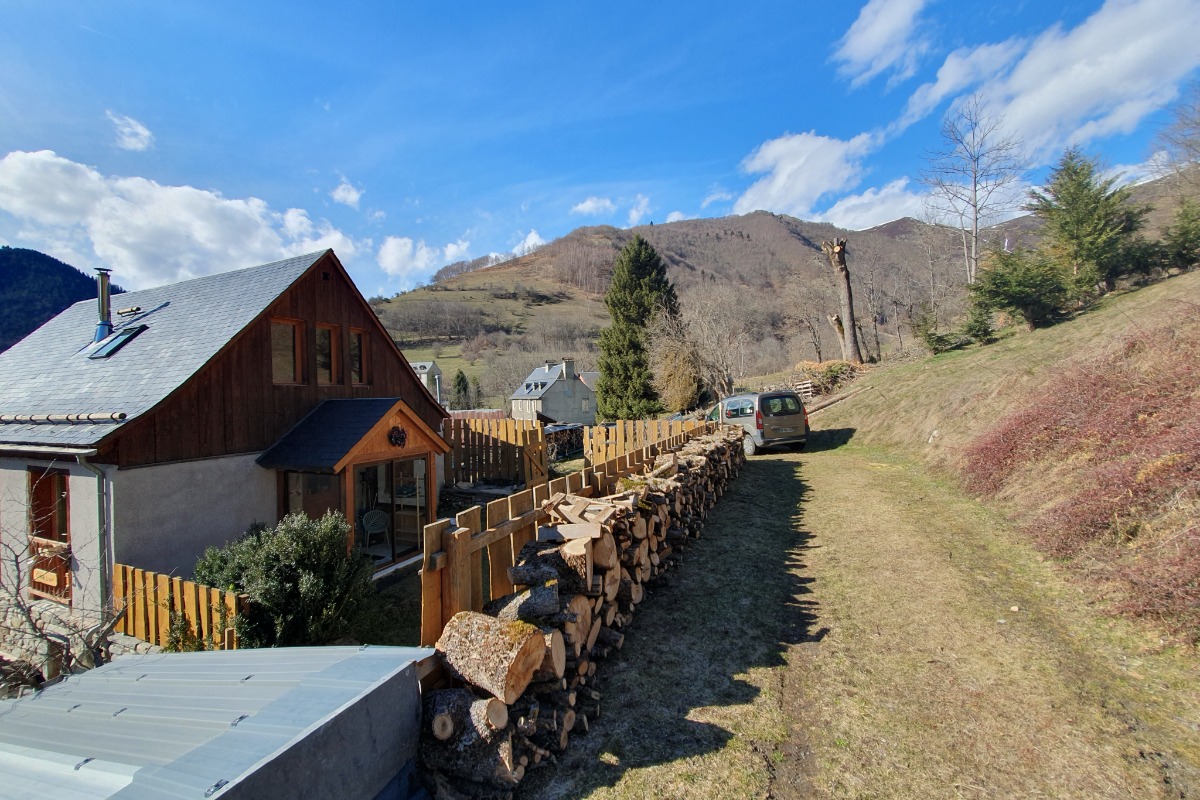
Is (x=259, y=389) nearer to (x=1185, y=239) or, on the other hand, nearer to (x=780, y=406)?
(x=780, y=406)

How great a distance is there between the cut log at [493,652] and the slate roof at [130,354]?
6.44 metres

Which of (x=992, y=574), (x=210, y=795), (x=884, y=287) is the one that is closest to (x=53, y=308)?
(x=210, y=795)

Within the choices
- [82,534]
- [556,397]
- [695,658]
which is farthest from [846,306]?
[82,534]

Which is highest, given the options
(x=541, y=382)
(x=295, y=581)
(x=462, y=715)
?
(x=541, y=382)

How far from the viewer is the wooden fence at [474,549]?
11.8ft

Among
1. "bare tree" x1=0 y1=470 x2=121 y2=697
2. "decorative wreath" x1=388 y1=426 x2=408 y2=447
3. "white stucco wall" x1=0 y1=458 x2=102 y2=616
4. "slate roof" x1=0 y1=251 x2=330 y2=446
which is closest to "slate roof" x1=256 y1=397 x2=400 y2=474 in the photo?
"decorative wreath" x1=388 y1=426 x2=408 y2=447

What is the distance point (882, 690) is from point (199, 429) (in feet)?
30.8

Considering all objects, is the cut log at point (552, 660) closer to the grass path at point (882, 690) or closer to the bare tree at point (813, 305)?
the grass path at point (882, 690)

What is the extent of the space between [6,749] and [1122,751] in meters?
6.25

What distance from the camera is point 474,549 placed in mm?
3945

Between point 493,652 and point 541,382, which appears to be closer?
point 493,652

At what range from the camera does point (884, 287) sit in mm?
37875

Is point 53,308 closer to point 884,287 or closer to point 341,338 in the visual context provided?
point 341,338

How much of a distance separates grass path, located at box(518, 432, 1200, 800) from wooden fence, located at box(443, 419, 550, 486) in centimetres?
874
